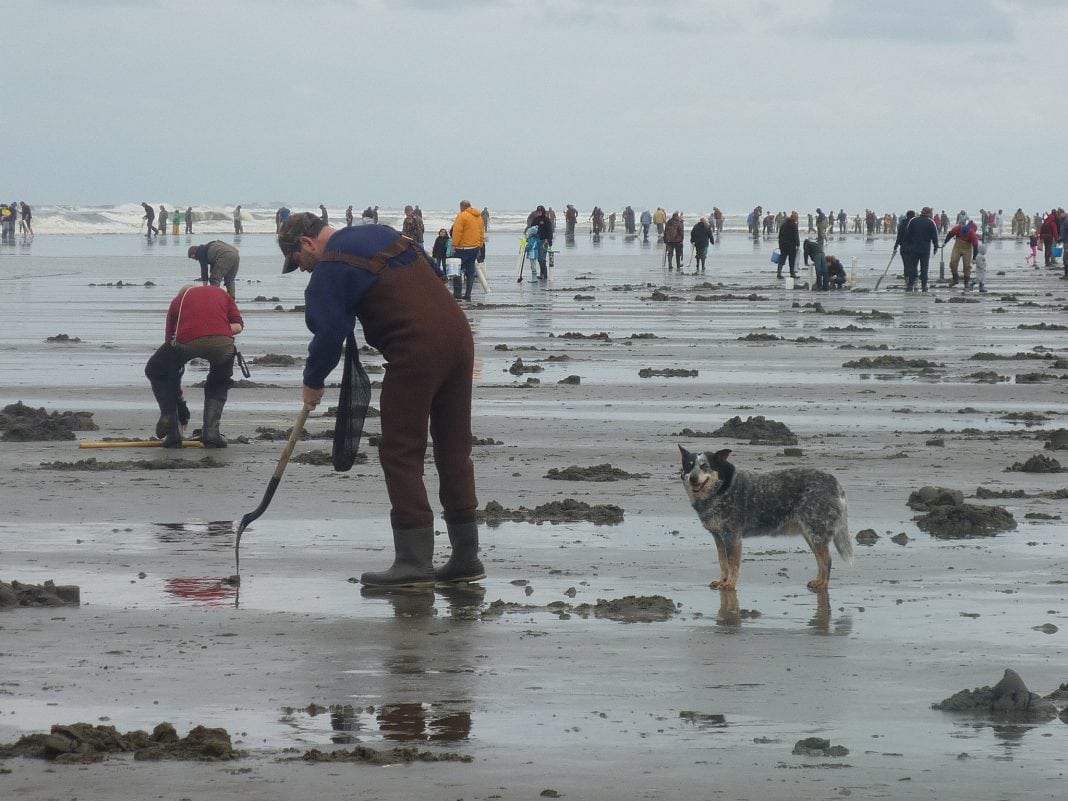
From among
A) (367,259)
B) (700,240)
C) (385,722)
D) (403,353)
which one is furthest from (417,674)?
(700,240)

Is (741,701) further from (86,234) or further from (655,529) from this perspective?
(86,234)

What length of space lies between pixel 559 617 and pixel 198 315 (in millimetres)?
7146

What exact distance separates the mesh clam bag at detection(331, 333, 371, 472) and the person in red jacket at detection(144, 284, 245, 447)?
5.14 metres

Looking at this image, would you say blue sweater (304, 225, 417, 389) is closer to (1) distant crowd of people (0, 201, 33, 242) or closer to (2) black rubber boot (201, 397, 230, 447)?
(2) black rubber boot (201, 397, 230, 447)

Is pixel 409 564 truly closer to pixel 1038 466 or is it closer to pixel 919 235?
pixel 1038 466

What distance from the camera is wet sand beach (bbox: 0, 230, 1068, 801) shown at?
5.70 meters

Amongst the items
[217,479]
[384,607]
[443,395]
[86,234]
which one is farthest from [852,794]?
[86,234]

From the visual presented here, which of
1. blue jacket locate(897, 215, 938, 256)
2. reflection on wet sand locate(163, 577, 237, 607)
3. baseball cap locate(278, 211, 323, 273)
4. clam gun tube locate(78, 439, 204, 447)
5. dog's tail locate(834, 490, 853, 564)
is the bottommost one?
reflection on wet sand locate(163, 577, 237, 607)

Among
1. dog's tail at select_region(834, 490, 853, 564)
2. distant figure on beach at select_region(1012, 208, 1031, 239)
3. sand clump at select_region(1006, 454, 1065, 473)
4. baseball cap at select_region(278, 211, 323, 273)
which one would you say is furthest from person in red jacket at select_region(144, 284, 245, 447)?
distant figure on beach at select_region(1012, 208, 1031, 239)

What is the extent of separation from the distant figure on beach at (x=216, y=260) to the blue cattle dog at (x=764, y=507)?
10894mm

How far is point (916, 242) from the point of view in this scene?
41812 mm

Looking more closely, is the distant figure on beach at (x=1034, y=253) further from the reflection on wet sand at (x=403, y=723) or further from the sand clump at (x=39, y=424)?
the reflection on wet sand at (x=403, y=723)

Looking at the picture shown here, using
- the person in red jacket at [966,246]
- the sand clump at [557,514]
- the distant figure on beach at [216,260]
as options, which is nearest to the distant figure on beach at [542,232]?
the person in red jacket at [966,246]

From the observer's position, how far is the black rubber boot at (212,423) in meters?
14.4
